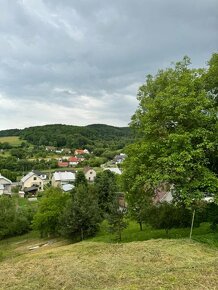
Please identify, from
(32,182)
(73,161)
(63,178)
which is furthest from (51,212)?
(73,161)

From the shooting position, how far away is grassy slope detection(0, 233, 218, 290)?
805 cm

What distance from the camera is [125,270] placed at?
918 cm

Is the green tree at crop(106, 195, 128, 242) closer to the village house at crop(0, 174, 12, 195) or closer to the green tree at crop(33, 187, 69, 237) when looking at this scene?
the green tree at crop(33, 187, 69, 237)

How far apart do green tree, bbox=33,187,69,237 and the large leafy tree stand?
16.7 meters

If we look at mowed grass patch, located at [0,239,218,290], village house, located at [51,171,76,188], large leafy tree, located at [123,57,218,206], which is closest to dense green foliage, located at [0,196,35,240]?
large leafy tree, located at [123,57,218,206]

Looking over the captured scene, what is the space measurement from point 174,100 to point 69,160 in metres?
101

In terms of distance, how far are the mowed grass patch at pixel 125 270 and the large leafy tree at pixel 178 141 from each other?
11.7 feet

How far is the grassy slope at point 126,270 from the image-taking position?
805 centimetres

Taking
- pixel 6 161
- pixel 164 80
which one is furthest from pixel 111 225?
pixel 6 161

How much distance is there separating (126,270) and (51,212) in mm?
23903

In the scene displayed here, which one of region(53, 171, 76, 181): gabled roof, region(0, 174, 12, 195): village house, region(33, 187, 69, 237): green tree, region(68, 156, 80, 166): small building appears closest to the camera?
region(33, 187, 69, 237): green tree

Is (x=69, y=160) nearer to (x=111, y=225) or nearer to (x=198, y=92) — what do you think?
(x=111, y=225)

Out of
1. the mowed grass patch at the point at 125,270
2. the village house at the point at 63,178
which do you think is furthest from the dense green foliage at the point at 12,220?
the village house at the point at 63,178

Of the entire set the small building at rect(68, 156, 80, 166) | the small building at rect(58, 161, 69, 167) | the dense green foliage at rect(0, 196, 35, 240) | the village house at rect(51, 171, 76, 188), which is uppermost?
the small building at rect(68, 156, 80, 166)
